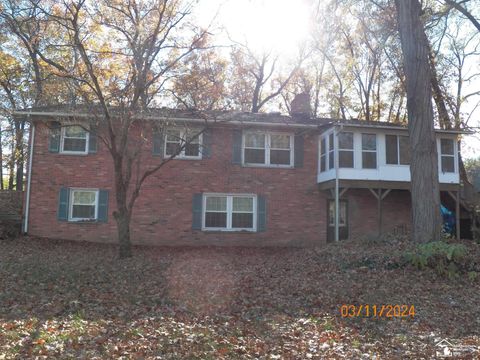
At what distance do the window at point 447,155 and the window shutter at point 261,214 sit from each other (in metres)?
7.47

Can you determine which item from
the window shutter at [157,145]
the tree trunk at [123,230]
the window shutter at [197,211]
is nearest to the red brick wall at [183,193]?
the window shutter at [197,211]

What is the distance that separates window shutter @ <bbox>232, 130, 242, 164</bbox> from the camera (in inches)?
621

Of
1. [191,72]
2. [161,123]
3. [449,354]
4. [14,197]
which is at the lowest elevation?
[449,354]

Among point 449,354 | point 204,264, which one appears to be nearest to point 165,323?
point 449,354

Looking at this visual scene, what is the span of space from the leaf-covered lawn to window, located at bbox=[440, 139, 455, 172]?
780 cm

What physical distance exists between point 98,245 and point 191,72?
6692 millimetres

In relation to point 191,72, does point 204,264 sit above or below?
below

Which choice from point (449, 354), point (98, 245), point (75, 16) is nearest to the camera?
point (449, 354)

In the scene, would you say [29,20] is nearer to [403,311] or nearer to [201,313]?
[201,313]

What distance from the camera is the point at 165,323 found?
557 cm

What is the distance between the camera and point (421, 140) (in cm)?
1023

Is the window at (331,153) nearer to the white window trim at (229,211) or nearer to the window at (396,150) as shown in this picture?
the window at (396,150)

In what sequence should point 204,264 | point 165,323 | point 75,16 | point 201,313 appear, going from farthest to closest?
point 204,264
point 75,16
point 201,313
point 165,323

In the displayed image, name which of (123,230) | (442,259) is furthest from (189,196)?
(442,259)
